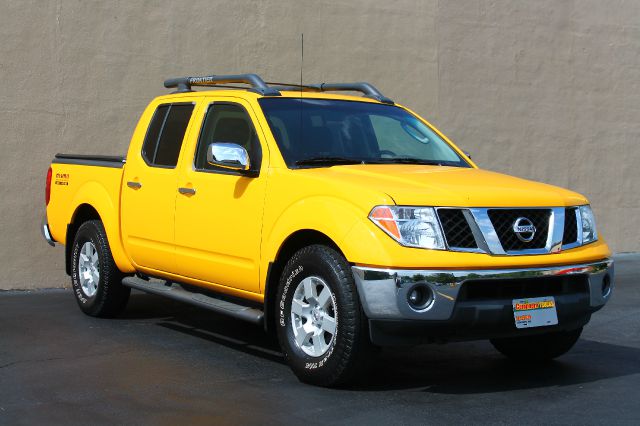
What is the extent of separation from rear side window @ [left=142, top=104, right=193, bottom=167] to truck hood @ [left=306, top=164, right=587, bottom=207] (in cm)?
173

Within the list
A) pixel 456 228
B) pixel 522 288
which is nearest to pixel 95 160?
pixel 456 228

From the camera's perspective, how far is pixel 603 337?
8516 mm

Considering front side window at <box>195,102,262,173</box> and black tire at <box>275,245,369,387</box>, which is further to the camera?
front side window at <box>195,102,262,173</box>

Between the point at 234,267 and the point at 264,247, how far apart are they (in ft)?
1.28

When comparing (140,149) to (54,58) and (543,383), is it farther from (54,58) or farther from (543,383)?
(543,383)

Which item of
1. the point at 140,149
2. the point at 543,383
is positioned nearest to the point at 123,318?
the point at 140,149

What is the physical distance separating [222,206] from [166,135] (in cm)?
127

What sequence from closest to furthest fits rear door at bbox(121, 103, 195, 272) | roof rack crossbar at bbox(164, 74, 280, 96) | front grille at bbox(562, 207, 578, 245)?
front grille at bbox(562, 207, 578, 245), roof rack crossbar at bbox(164, 74, 280, 96), rear door at bbox(121, 103, 195, 272)

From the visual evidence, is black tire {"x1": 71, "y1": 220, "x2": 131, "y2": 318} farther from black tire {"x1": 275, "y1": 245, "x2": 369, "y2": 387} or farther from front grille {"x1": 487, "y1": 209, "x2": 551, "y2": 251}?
front grille {"x1": 487, "y1": 209, "x2": 551, "y2": 251}

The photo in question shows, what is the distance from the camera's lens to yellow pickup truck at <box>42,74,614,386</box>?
6.02 meters

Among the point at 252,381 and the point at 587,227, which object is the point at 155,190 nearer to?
the point at 252,381

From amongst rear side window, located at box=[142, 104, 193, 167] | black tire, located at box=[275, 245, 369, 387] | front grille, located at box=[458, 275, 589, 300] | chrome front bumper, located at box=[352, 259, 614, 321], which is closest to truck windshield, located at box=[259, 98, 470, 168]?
black tire, located at box=[275, 245, 369, 387]

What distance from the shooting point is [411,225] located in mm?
6020

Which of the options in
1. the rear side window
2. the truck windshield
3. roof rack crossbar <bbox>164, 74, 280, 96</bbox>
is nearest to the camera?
the truck windshield
